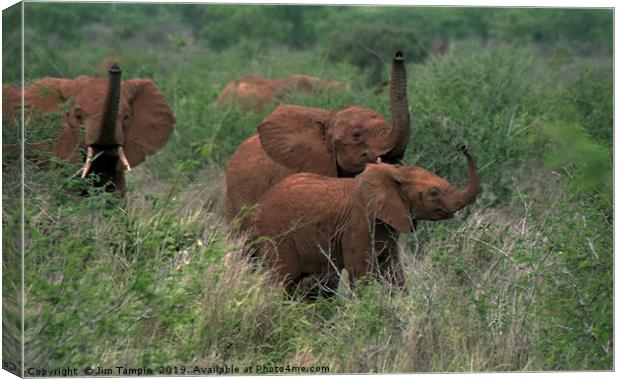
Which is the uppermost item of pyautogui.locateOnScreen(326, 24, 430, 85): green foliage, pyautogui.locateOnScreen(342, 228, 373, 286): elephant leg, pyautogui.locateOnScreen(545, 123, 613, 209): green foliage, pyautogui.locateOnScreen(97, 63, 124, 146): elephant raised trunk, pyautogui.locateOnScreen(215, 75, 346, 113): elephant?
pyautogui.locateOnScreen(545, 123, 613, 209): green foliage

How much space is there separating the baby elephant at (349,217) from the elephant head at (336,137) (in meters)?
0.65

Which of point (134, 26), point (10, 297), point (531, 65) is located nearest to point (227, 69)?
point (134, 26)

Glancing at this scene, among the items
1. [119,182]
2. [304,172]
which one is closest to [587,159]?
[304,172]

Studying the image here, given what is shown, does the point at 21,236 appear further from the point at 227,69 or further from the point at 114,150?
the point at 227,69

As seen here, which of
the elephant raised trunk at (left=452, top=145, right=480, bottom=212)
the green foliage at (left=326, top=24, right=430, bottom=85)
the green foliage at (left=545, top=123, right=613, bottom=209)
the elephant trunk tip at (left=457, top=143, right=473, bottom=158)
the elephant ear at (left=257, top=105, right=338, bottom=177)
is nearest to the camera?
the green foliage at (left=545, top=123, right=613, bottom=209)

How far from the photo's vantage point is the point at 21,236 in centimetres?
693

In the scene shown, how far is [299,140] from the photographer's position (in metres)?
10.9

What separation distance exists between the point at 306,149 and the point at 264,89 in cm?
619

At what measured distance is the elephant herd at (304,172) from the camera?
915 cm

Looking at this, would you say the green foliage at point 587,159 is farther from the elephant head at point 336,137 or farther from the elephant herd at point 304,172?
the elephant head at point 336,137

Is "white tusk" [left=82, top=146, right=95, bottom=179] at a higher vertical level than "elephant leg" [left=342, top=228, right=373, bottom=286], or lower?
higher

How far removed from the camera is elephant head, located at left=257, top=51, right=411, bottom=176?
1004 cm

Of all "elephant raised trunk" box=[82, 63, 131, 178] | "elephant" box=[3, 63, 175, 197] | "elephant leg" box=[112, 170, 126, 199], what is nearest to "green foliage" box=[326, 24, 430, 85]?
"elephant" box=[3, 63, 175, 197]

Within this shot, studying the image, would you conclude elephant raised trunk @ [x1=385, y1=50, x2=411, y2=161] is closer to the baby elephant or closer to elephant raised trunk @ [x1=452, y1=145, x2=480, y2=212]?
the baby elephant
